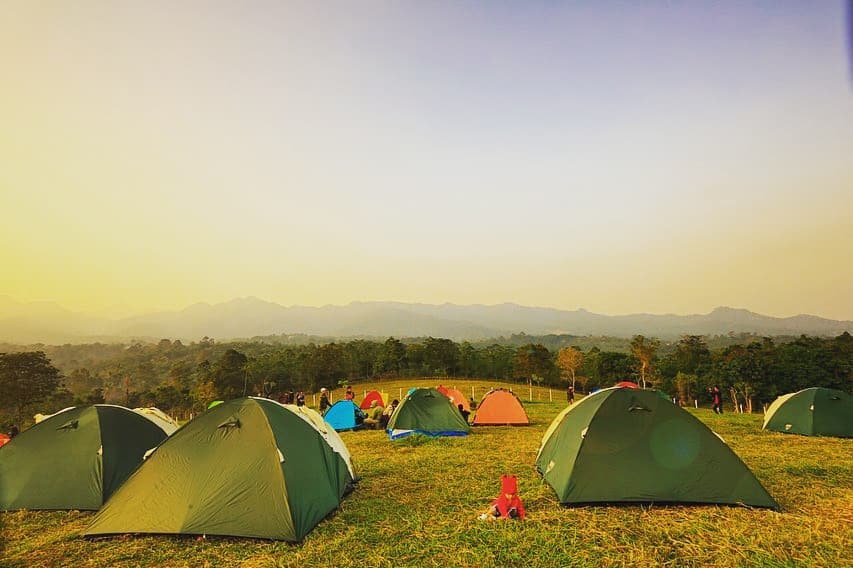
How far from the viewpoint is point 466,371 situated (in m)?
83.6

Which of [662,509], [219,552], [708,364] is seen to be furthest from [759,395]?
[219,552]

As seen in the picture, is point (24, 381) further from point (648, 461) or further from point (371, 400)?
point (648, 461)

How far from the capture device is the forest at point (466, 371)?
45.3 metres

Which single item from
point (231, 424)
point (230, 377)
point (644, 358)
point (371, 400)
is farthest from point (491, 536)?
point (230, 377)

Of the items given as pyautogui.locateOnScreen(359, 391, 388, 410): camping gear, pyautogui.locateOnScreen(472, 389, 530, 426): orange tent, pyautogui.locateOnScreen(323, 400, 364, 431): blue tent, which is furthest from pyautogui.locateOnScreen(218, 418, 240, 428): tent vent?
pyautogui.locateOnScreen(359, 391, 388, 410): camping gear

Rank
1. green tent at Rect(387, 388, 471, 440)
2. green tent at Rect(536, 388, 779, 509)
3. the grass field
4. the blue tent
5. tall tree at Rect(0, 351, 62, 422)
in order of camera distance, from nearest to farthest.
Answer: the grass field, green tent at Rect(536, 388, 779, 509), green tent at Rect(387, 388, 471, 440), the blue tent, tall tree at Rect(0, 351, 62, 422)

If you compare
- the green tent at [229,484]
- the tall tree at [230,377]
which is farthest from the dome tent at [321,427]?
the tall tree at [230,377]

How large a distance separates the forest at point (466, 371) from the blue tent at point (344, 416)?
39.4 m

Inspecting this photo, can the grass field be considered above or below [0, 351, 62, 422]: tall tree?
above

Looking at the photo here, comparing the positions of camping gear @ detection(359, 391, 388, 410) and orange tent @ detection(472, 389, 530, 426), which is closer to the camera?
orange tent @ detection(472, 389, 530, 426)

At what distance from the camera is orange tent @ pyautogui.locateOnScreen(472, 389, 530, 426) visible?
19.4 meters

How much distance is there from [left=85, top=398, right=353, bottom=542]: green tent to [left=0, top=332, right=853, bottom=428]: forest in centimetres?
4677

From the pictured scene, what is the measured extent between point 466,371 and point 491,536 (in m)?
78.0

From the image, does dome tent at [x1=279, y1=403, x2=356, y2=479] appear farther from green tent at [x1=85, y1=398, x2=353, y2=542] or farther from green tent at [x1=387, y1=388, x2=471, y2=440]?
green tent at [x1=387, y1=388, x2=471, y2=440]
